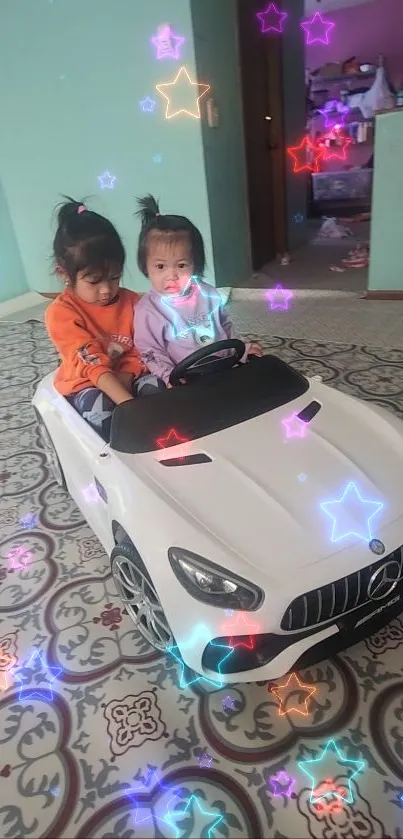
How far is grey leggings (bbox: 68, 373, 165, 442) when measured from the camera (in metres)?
1.24

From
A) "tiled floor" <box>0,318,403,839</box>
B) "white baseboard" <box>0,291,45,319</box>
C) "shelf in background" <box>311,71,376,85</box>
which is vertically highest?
"shelf in background" <box>311,71,376,85</box>

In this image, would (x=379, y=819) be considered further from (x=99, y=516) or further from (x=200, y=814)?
(x=99, y=516)

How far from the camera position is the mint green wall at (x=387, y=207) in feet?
8.28

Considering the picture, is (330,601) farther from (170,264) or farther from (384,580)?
(170,264)

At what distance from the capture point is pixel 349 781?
80 centimetres

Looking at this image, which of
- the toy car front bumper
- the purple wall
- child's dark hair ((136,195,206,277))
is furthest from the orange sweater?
the purple wall

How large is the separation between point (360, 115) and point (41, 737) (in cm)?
617

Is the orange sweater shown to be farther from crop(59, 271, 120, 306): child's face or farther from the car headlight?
the car headlight

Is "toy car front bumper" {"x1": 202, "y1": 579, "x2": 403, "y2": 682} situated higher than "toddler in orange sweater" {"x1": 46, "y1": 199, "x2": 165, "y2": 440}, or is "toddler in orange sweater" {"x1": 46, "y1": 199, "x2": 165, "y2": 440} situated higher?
"toddler in orange sweater" {"x1": 46, "y1": 199, "x2": 165, "y2": 440}

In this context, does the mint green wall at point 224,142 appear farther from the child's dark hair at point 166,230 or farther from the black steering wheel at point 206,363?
the black steering wheel at point 206,363

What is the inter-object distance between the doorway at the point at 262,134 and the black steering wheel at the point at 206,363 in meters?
2.48

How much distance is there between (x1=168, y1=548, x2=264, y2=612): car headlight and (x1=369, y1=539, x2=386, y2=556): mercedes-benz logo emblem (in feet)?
0.60

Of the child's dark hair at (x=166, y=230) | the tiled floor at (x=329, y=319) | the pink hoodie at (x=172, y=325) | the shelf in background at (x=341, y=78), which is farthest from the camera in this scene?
the shelf in background at (x=341, y=78)

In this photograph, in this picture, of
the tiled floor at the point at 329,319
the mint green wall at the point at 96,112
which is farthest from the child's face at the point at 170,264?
the mint green wall at the point at 96,112
